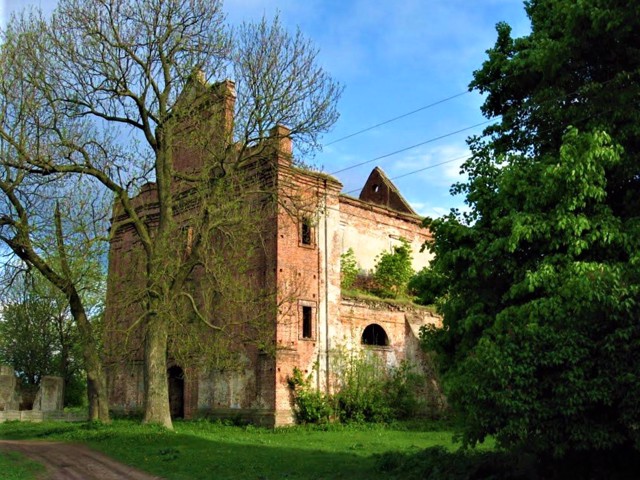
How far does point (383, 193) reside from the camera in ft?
124

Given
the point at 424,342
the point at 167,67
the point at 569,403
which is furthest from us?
the point at 167,67

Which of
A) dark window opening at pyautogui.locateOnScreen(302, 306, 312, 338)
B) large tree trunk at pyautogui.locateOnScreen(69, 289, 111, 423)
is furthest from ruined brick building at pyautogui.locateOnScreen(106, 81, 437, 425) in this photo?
large tree trunk at pyautogui.locateOnScreen(69, 289, 111, 423)

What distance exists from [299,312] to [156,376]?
599cm

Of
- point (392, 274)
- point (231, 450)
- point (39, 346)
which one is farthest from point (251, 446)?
point (39, 346)

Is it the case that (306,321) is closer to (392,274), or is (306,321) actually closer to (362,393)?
(362,393)

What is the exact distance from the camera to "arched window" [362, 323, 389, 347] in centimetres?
2552

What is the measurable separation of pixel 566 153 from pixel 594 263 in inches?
66.4

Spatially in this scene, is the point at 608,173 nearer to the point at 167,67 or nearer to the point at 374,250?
the point at 167,67

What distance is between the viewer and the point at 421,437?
19641 millimetres

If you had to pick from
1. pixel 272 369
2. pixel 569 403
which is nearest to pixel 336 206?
pixel 272 369

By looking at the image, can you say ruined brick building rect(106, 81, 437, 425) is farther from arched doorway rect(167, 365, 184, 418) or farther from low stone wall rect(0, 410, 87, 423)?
low stone wall rect(0, 410, 87, 423)

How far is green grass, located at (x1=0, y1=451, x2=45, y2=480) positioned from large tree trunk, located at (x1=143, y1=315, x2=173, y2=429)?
4.28 meters

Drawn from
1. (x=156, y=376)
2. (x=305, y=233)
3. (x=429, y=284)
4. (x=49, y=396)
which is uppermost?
(x=305, y=233)

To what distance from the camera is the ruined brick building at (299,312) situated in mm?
21781
